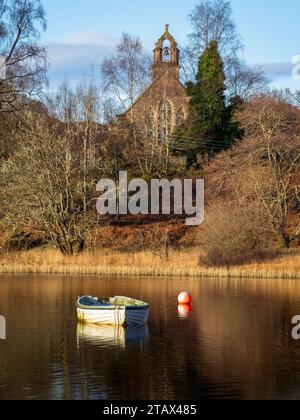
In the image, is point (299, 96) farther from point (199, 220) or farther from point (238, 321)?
point (238, 321)

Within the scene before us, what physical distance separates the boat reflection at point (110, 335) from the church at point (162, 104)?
40.7 metres

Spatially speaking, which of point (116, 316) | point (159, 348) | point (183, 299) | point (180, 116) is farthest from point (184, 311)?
point (180, 116)

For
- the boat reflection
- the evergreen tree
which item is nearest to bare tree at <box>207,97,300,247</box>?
the evergreen tree

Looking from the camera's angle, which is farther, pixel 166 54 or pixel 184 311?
pixel 166 54

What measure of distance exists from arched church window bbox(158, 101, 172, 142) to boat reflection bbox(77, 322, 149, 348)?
1645 inches

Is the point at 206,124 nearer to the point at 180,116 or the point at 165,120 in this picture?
the point at 165,120

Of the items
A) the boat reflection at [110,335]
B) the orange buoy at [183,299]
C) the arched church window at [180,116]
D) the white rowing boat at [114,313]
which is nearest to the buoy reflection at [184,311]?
the orange buoy at [183,299]

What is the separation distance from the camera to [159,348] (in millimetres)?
Result: 28359

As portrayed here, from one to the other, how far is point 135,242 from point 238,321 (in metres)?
27.1

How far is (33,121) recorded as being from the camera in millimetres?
60188

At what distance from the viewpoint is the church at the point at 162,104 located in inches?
2943

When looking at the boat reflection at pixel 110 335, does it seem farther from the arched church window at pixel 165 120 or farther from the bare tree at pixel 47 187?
the arched church window at pixel 165 120

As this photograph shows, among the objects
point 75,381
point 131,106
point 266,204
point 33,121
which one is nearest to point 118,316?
point 75,381

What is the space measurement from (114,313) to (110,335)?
1.53m
